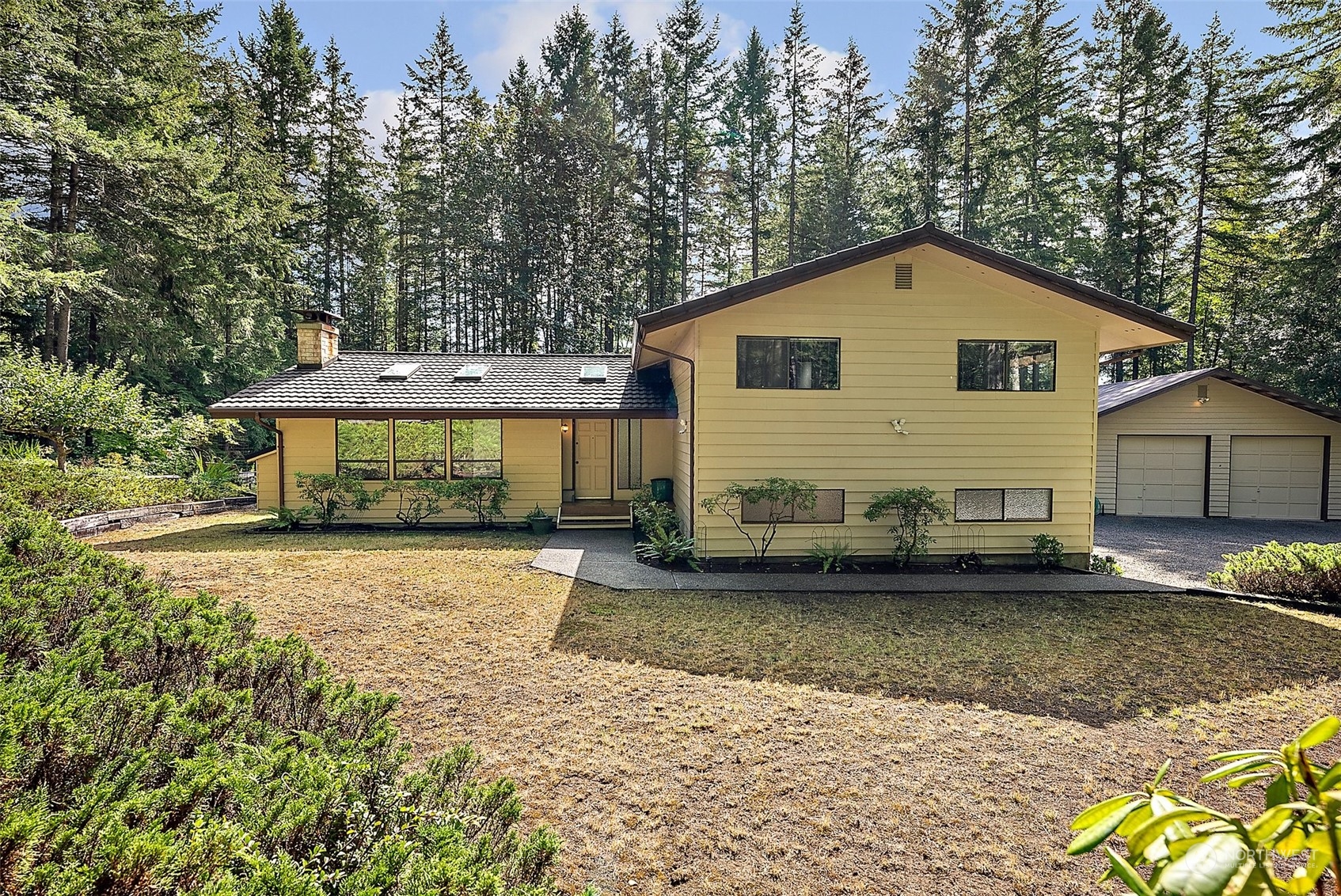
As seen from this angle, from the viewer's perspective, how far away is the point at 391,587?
7.60 meters

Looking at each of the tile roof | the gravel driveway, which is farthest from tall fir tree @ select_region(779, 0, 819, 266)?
the gravel driveway

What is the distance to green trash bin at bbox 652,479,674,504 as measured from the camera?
12.2m

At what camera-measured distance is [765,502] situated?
354 inches

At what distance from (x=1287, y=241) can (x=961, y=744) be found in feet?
74.9

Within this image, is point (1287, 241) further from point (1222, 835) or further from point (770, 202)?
point (1222, 835)

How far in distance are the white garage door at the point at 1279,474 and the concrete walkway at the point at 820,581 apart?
9.61 m

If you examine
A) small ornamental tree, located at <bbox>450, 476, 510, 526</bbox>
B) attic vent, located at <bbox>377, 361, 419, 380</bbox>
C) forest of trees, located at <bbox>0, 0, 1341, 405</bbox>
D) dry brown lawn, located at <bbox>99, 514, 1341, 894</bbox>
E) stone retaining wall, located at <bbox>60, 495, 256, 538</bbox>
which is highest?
forest of trees, located at <bbox>0, 0, 1341, 405</bbox>

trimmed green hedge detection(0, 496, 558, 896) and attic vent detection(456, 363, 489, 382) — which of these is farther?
attic vent detection(456, 363, 489, 382)

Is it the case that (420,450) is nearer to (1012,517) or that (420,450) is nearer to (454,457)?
(454,457)

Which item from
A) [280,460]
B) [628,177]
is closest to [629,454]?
[280,460]

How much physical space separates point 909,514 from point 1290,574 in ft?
14.6

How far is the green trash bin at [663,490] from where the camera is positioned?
40.1ft

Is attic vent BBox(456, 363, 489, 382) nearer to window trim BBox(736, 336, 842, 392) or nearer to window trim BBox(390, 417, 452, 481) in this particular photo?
window trim BBox(390, 417, 452, 481)

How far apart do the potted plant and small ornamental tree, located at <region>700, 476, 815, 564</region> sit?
4.47 metres
